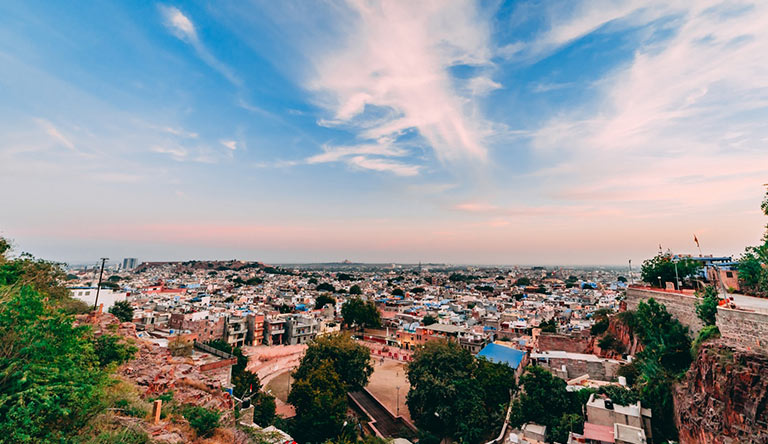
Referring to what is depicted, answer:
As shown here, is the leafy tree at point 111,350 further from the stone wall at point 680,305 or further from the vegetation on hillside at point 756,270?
the vegetation on hillside at point 756,270

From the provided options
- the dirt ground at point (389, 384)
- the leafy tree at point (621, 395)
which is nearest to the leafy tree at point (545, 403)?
the leafy tree at point (621, 395)

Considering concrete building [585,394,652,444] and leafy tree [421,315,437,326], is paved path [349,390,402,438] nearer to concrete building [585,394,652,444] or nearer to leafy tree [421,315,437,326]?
concrete building [585,394,652,444]

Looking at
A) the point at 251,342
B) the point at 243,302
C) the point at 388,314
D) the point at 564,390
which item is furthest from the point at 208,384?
the point at 243,302

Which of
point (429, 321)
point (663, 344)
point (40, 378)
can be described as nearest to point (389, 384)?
point (429, 321)

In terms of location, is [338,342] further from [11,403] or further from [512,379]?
[11,403]

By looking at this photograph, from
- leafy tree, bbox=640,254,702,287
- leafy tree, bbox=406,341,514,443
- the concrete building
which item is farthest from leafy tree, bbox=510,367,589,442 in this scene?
leafy tree, bbox=640,254,702,287

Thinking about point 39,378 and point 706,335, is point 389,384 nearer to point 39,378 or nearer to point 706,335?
point 706,335
